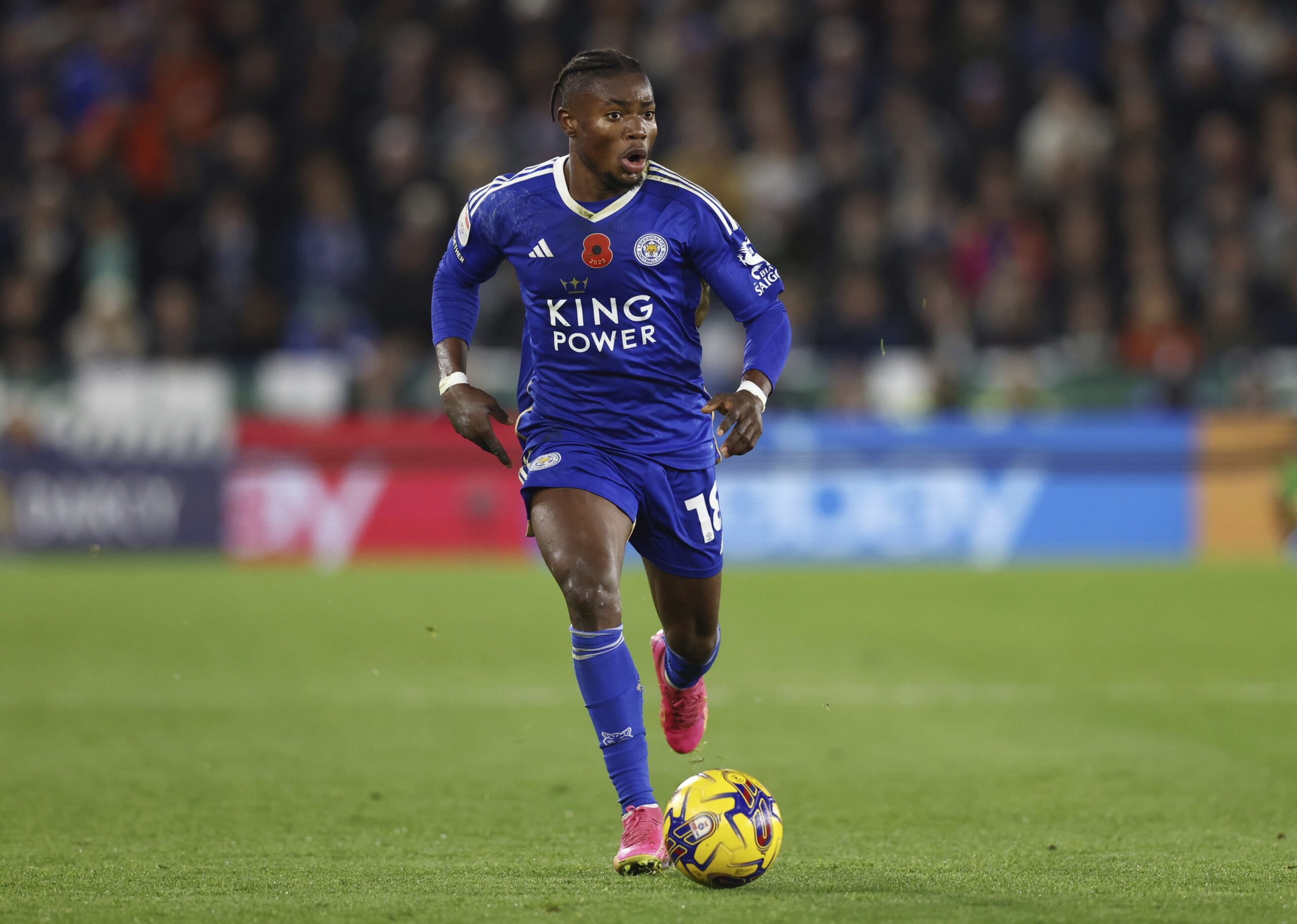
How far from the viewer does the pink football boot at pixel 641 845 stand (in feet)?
15.4

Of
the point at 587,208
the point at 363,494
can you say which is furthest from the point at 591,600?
the point at 363,494

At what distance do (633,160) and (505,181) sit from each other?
464mm

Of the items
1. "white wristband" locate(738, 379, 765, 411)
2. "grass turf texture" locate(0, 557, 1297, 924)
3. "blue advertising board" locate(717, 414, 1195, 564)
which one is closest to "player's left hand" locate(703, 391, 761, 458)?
"white wristband" locate(738, 379, 765, 411)

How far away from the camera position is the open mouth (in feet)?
16.5

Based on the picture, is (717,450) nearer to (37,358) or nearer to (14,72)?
(37,358)

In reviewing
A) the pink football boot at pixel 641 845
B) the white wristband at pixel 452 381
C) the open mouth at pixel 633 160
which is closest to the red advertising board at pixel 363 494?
the white wristband at pixel 452 381

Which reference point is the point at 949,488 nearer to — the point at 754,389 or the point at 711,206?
Answer: the point at 711,206

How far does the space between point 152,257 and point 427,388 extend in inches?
133

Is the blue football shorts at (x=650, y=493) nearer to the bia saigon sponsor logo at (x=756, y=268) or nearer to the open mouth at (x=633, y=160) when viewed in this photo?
the bia saigon sponsor logo at (x=756, y=268)

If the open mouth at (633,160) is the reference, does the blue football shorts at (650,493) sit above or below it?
below

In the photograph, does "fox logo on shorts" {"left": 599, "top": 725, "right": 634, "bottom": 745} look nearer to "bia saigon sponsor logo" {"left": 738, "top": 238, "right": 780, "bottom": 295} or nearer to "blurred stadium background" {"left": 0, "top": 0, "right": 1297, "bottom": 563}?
"bia saigon sponsor logo" {"left": 738, "top": 238, "right": 780, "bottom": 295}

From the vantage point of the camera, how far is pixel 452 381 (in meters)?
5.25

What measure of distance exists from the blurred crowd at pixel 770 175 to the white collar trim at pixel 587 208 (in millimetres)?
9716

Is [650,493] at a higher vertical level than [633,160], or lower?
lower
